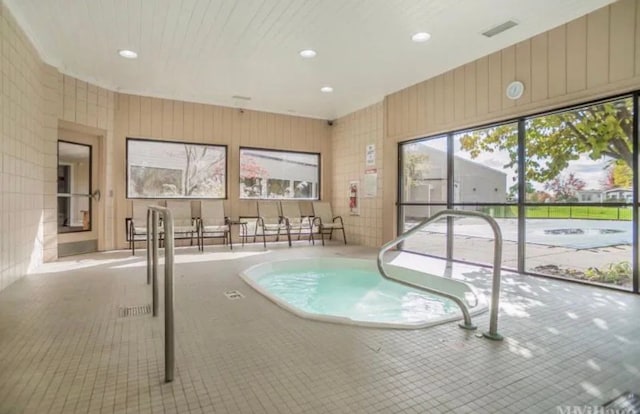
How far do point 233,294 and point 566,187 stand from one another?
3.72 m

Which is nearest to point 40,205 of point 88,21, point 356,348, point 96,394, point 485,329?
point 88,21

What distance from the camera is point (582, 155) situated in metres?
3.73

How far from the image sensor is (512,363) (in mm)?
1882

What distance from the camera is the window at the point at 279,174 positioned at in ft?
23.3

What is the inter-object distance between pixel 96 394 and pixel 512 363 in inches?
81.5

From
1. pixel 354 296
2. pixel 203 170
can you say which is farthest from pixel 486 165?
pixel 203 170

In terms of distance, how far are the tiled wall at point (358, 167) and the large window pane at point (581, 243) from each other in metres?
2.63

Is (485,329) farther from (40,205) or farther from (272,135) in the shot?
(272,135)

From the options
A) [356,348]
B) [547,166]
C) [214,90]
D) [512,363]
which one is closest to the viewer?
[512,363]

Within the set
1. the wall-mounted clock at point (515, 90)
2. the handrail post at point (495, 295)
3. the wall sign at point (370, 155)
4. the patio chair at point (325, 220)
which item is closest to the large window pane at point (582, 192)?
the wall-mounted clock at point (515, 90)

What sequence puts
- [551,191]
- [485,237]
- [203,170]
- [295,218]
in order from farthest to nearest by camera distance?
[295,218], [203,170], [485,237], [551,191]

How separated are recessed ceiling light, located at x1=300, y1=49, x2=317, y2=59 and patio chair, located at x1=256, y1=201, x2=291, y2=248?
320 centimetres

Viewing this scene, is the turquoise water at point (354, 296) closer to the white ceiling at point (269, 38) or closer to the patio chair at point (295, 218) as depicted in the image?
the patio chair at point (295, 218)

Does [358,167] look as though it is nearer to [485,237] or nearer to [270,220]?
[270,220]
